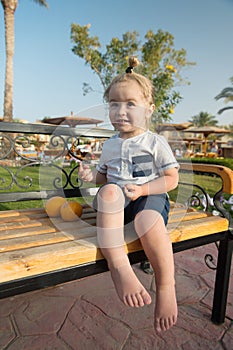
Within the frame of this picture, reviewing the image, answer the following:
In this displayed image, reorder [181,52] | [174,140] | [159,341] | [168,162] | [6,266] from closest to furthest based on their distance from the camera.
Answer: [6,266], [168,162], [159,341], [174,140], [181,52]

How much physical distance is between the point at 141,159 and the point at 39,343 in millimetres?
980

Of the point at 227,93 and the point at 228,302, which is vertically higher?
the point at 227,93

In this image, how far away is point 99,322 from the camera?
1362 millimetres

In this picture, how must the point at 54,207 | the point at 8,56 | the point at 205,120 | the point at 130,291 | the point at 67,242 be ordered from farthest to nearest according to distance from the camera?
the point at 205,120
the point at 8,56
the point at 54,207
the point at 67,242
the point at 130,291

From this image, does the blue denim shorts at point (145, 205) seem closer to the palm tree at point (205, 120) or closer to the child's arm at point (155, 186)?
the child's arm at point (155, 186)

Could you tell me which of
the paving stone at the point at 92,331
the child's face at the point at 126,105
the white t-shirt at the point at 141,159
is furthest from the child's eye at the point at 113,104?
the paving stone at the point at 92,331

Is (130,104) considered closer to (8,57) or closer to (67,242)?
(67,242)

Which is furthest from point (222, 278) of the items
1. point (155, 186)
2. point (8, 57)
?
point (8, 57)

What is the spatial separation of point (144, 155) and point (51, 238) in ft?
1.72

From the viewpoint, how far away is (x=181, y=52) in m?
10.1

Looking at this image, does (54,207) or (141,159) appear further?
(54,207)

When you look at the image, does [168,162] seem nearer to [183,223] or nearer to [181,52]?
[183,223]

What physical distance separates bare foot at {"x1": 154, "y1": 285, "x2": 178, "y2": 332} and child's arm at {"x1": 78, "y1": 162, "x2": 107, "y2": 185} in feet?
1.98

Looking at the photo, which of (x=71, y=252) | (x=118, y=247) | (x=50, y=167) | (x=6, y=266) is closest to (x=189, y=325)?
(x=118, y=247)
